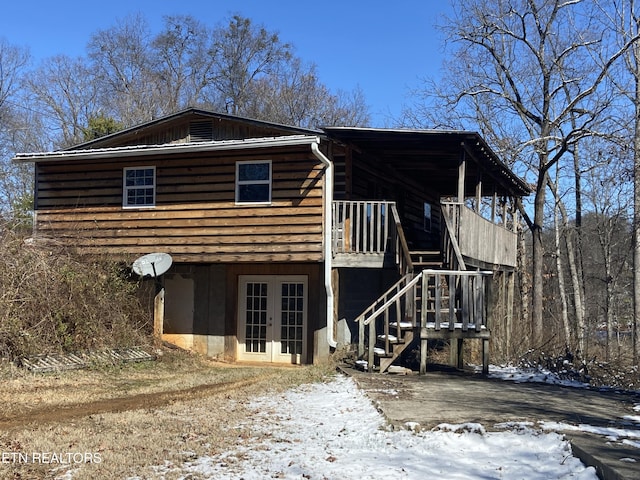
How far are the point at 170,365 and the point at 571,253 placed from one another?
22.4 m

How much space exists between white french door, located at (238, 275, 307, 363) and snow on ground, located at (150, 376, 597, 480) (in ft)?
25.8

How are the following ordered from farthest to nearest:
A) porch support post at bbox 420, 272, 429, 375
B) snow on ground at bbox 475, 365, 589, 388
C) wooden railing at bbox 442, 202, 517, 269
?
wooden railing at bbox 442, 202, 517, 269
porch support post at bbox 420, 272, 429, 375
snow on ground at bbox 475, 365, 589, 388

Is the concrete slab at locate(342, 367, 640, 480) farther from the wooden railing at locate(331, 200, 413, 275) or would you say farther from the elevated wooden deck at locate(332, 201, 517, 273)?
the wooden railing at locate(331, 200, 413, 275)

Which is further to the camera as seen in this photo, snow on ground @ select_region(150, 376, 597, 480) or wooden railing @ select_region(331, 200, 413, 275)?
wooden railing @ select_region(331, 200, 413, 275)

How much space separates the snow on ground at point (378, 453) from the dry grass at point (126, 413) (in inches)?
15.9

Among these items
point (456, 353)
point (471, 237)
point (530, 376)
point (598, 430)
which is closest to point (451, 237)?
point (471, 237)

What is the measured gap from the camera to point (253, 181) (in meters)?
14.4

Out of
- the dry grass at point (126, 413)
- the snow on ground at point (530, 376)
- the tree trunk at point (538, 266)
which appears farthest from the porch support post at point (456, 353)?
the tree trunk at point (538, 266)

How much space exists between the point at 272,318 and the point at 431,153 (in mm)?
5724

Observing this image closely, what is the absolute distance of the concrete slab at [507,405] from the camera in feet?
18.2

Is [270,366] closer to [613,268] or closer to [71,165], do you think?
[71,165]

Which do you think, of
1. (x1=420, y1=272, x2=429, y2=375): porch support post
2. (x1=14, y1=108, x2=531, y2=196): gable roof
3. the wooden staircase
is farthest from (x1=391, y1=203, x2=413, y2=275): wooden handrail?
(x1=14, y1=108, x2=531, y2=196): gable roof

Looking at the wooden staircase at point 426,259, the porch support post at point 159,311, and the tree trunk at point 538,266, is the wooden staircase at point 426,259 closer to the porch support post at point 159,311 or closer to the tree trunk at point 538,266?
the porch support post at point 159,311

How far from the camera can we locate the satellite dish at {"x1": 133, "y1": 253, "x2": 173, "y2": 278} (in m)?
14.0
